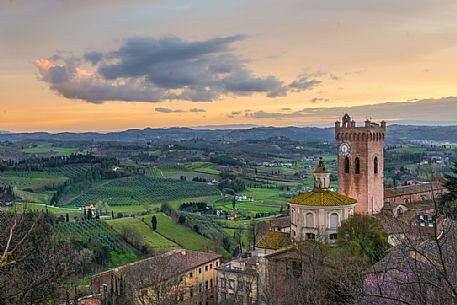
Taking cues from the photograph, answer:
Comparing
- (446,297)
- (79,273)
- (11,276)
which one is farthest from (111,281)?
(446,297)

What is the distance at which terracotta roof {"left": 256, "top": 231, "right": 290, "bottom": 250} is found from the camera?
44.9 metres

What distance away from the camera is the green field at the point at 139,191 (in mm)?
126125

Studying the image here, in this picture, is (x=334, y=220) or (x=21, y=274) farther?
(x=334, y=220)

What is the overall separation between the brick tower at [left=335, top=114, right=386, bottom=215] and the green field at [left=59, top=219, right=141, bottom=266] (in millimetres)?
35582

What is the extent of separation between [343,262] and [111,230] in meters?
59.7

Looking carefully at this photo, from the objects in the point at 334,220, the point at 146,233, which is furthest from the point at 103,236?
the point at 334,220

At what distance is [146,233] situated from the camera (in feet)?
282

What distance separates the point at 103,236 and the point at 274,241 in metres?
45.0

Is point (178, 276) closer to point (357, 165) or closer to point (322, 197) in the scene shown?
point (322, 197)

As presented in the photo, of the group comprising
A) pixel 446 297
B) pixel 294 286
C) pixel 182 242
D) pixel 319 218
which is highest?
pixel 446 297

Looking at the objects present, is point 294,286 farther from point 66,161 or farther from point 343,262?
point 66,161

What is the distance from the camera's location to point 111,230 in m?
85.8

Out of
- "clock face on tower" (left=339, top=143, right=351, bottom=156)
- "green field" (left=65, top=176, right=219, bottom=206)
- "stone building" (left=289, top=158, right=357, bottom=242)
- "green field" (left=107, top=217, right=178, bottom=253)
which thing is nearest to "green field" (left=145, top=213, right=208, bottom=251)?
"green field" (left=107, top=217, right=178, bottom=253)

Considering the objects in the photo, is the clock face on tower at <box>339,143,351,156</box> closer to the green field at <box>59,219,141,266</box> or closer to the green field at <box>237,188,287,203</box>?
the green field at <box>59,219,141,266</box>
